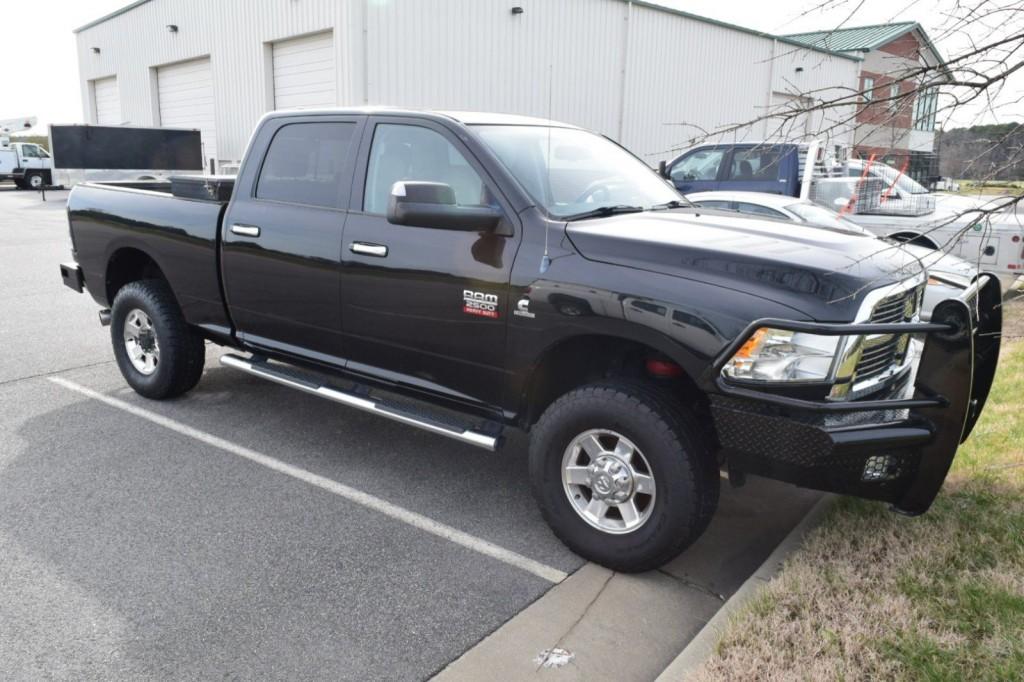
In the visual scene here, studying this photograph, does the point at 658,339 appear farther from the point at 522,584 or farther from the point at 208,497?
the point at 208,497

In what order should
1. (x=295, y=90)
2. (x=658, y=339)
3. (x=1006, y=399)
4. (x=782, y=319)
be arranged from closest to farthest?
(x=782, y=319), (x=658, y=339), (x=1006, y=399), (x=295, y=90)

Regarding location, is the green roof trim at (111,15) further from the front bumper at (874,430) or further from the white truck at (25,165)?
the front bumper at (874,430)

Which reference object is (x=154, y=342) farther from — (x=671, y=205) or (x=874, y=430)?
(x=874, y=430)

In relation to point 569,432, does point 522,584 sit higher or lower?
lower

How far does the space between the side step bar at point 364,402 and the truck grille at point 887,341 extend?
172 cm

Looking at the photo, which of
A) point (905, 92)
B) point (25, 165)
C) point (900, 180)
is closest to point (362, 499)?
point (905, 92)

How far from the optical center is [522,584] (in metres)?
3.59

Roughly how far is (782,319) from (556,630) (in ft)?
5.02

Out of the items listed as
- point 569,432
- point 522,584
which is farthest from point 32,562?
point 569,432

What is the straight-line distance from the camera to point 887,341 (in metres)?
3.49

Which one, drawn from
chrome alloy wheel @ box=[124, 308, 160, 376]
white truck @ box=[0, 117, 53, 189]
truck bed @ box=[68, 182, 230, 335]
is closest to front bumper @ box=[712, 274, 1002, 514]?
truck bed @ box=[68, 182, 230, 335]

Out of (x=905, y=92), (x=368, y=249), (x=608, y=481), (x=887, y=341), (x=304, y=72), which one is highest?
(x=304, y=72)

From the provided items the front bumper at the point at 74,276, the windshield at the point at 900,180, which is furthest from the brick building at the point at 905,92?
the windshield at the point at 900,180

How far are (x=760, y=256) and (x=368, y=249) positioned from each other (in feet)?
6.82
